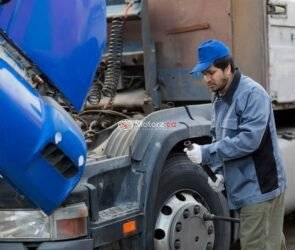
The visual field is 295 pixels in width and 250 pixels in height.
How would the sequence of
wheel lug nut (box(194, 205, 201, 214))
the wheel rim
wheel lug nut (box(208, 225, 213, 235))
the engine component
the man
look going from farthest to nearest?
the engine component
wheel lug nut (box(208, 225, 213, 235))
wheel lug nut (box(194, 205, 201, 214))
the wheel rim
the man

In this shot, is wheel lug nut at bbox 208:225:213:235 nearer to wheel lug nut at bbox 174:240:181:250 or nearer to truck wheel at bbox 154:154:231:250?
truck wheel at bbox 154:154:231:250

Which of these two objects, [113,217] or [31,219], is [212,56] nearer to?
[113,217]

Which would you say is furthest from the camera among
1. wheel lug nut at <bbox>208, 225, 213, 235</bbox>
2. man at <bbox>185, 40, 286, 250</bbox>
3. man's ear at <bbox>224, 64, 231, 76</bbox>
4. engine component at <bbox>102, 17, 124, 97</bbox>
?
engine component at <bbox>102, 17, 124, 97</bbox>

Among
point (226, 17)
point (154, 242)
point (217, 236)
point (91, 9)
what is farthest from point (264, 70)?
point (91, 9)

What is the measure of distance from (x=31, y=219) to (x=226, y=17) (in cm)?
232

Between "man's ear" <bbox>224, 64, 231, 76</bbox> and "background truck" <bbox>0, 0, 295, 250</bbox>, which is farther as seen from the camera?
"man's ear" <bbox>224, 64, 231, 76</bbox>

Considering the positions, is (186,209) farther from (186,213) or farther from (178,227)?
(178,227)

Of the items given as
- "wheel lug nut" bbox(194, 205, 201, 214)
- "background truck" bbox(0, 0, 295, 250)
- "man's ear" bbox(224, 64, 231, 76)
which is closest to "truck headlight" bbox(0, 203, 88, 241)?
"background truck" bbox(0, 0, 295, 250)

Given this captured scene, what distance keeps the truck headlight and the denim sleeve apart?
844 mm

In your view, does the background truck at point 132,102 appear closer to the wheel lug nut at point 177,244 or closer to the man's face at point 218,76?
the wheel lug nut at point 177,244

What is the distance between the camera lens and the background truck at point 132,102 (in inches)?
121

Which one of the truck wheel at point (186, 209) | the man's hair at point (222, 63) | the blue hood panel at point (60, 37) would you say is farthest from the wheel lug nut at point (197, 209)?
the blue hood panel at point (60, 37)

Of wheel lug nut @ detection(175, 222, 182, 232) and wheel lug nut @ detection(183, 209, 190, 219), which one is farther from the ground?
wheel lug nut @ detection(183, 209, 190, 219)

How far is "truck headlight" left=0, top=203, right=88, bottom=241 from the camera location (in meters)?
3.40
